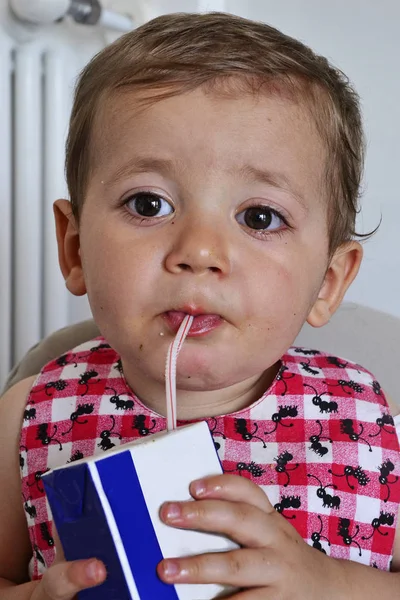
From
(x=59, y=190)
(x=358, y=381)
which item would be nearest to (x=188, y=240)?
(x=358, y=381)

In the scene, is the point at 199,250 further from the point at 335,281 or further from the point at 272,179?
the point at 335,281

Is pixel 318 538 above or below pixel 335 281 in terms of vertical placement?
below

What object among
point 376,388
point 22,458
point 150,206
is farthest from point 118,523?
point 376,388

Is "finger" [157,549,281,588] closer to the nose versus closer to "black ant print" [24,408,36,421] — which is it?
the nose

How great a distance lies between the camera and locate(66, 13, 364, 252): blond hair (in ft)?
2.77

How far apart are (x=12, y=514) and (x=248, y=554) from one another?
18.2 inches

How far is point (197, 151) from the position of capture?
79 centimetres

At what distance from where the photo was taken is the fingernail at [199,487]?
0.59 m

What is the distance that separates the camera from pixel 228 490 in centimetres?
61

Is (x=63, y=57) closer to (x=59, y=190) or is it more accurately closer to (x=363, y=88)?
(x=59, y=190)

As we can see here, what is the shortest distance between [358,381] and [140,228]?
1.28 ft

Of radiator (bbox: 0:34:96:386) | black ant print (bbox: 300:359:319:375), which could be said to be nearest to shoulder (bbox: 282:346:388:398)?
black ant print (bbox: 300:359:319:375)

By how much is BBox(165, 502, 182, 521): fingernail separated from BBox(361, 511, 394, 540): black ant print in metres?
0.42

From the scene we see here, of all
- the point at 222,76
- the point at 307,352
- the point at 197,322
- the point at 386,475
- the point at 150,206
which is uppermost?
the point at 222,76
